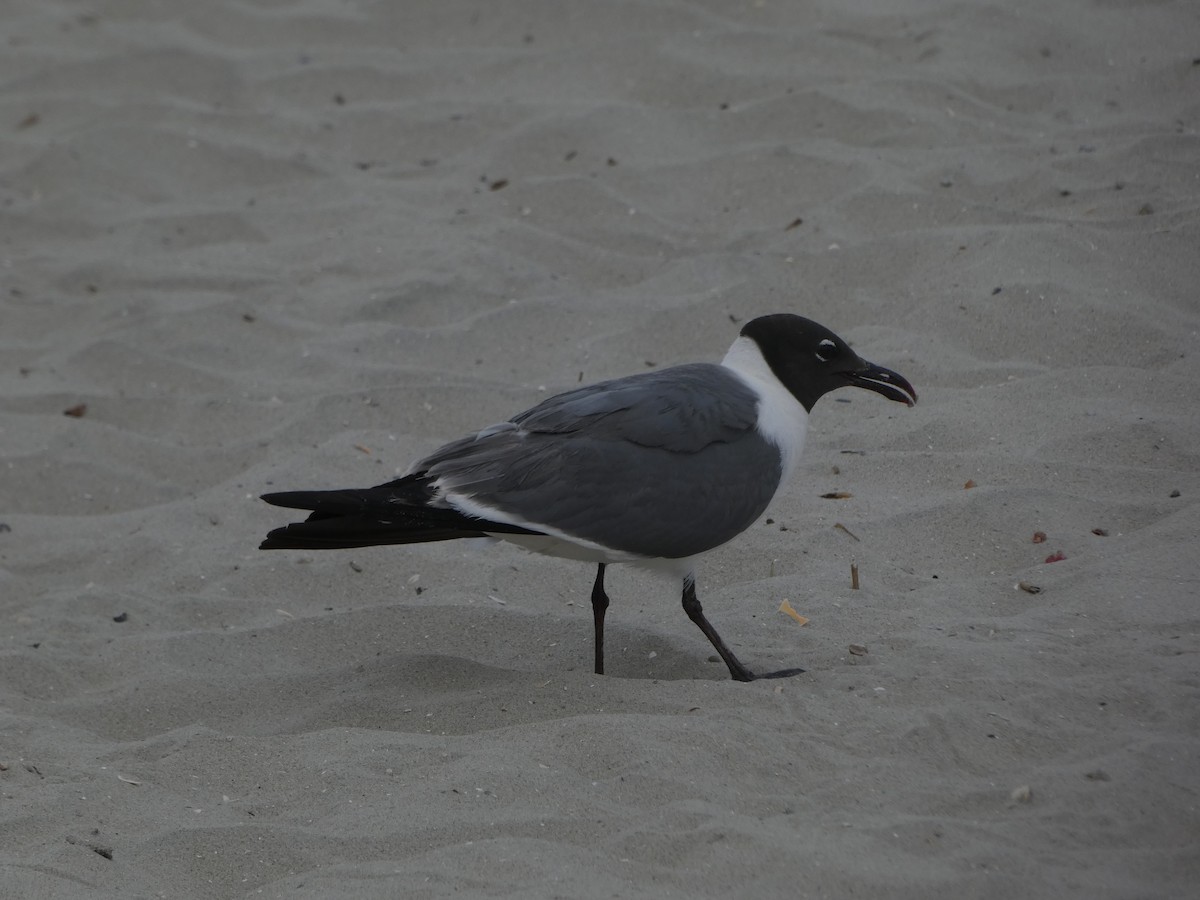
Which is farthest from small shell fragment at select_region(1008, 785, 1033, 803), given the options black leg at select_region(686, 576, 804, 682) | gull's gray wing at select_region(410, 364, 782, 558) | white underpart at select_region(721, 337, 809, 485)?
white underpart at select_region(721, 337, 809, 485)

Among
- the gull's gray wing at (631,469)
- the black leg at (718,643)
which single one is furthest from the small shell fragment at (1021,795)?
the gull's gray wing at (631,469)

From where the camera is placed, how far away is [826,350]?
400cm

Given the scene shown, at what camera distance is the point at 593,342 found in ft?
17.9

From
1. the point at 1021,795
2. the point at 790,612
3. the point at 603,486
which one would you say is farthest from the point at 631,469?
the point at 1021,795

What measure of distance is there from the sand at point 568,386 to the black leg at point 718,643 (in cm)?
8

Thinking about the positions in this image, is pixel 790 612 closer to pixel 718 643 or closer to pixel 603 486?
pixel 718 643

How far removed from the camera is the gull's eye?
3.99 m

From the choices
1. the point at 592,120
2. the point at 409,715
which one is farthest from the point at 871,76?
the point at 409,715

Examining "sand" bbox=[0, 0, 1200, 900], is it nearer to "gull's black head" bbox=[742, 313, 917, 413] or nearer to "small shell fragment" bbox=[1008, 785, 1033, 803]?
"small shell fragment" bbox=[1008, 785, 1033, 803]

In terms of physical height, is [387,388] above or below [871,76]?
below

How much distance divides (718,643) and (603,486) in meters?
0.49

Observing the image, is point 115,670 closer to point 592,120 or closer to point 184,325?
point 184,325

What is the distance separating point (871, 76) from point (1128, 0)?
1.32 meters

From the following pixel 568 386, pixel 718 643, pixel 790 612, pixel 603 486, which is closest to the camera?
pixel 603 486
